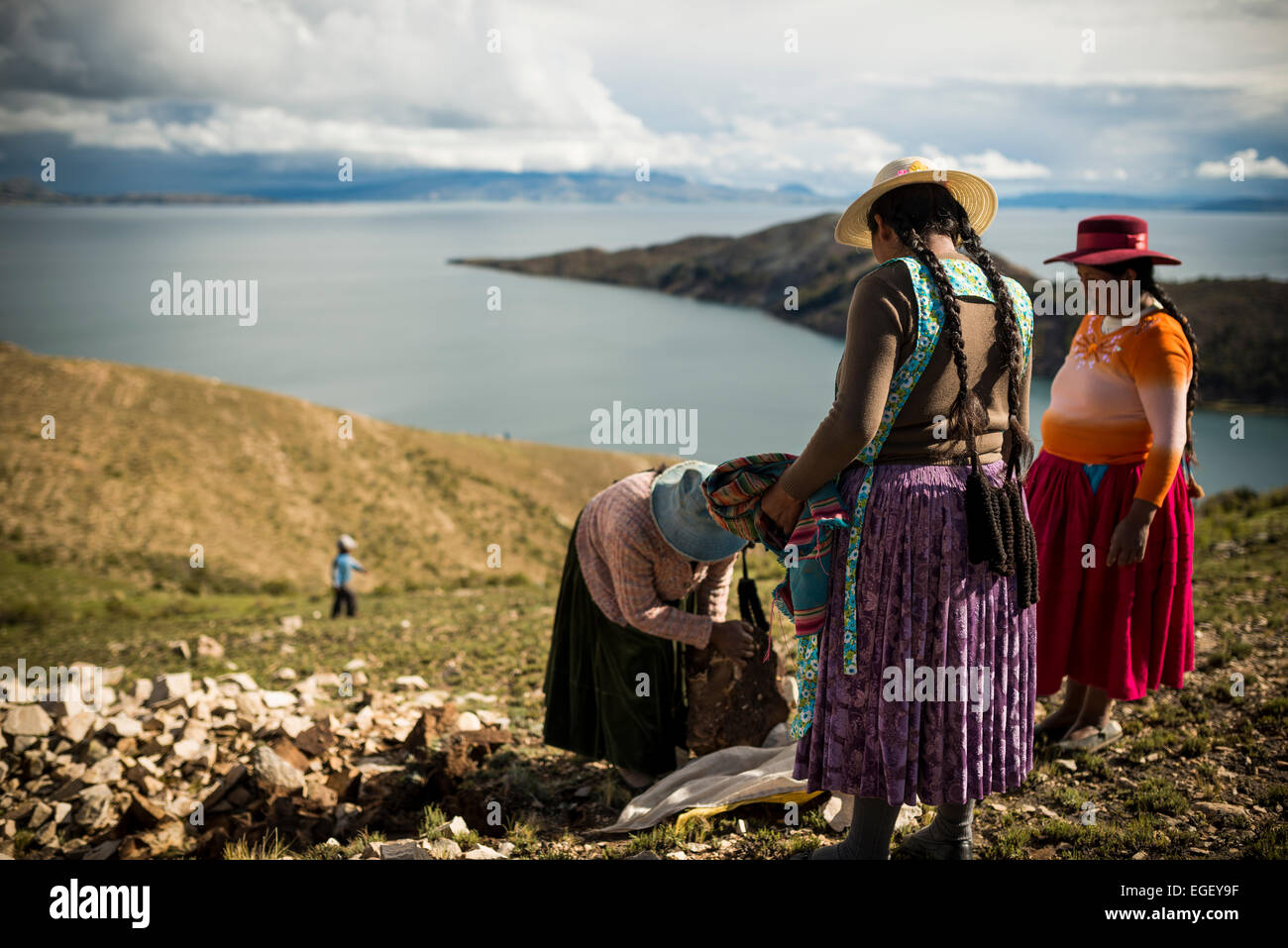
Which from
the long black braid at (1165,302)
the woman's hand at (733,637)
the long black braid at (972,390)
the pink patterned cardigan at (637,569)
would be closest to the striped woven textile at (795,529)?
the long black braid at (972,390)

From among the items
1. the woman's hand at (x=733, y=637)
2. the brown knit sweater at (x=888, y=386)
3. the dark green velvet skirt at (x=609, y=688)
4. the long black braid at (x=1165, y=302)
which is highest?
the long black braid at (x=1165, y=302)

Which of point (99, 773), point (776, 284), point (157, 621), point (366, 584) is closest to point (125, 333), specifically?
point (776, 284)

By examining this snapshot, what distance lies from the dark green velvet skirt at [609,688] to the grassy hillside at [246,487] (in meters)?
16.0

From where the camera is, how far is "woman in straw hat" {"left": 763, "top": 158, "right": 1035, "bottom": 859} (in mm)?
2533

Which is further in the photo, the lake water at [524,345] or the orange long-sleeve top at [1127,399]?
the lake water at [524,345]

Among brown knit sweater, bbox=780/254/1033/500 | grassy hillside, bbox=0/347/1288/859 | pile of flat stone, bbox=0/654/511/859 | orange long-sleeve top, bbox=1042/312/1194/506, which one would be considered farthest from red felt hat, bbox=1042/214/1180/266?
pile of flat stone, bbox=0/654/511/859

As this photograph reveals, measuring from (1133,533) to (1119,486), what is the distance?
0.95ft

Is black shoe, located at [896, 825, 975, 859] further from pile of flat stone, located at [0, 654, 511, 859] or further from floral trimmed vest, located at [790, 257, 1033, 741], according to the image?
pile of flat stone, located at [0, 654, 511, 859]

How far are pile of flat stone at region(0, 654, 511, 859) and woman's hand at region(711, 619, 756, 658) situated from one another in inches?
50.7

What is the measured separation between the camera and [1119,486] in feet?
12.8

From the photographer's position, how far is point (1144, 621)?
3988mm

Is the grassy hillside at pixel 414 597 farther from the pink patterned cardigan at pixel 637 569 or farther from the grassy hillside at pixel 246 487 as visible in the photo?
the pink patterned cardigan at pixel 637 569

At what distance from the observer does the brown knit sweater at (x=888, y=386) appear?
2475mm
